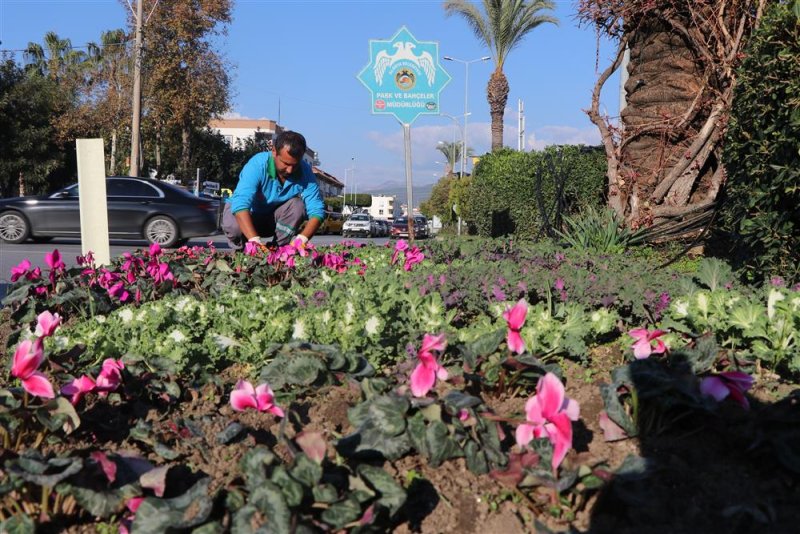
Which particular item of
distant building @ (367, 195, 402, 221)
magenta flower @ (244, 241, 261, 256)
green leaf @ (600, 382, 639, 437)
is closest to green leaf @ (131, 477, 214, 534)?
green leaf @ (600, 382, 639, 437)

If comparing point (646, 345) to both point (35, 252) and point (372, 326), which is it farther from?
point (35, 252)

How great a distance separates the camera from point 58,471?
1.84m

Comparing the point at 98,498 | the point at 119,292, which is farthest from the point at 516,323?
the point at 119,292

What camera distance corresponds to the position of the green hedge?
12391 mm

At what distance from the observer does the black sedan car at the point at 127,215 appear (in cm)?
1612

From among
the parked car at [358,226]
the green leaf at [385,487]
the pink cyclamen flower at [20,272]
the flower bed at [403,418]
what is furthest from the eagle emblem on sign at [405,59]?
the parked car at [358,226]

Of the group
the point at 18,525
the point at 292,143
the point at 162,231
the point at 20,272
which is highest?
the point at 292,143

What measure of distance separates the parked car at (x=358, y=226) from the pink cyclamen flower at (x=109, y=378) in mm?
42728

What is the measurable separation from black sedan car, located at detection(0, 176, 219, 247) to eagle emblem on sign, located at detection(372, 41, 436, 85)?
305 inches

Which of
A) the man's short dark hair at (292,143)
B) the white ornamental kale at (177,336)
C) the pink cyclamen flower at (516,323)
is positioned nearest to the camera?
the pink cyclamen flower at (516,323)

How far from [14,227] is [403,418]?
54.6ft

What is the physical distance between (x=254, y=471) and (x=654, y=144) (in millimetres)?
9180

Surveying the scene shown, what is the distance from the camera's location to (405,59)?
387 inches

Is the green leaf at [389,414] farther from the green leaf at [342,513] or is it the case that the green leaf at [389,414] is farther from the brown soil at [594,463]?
the green leaf at [342,513]
